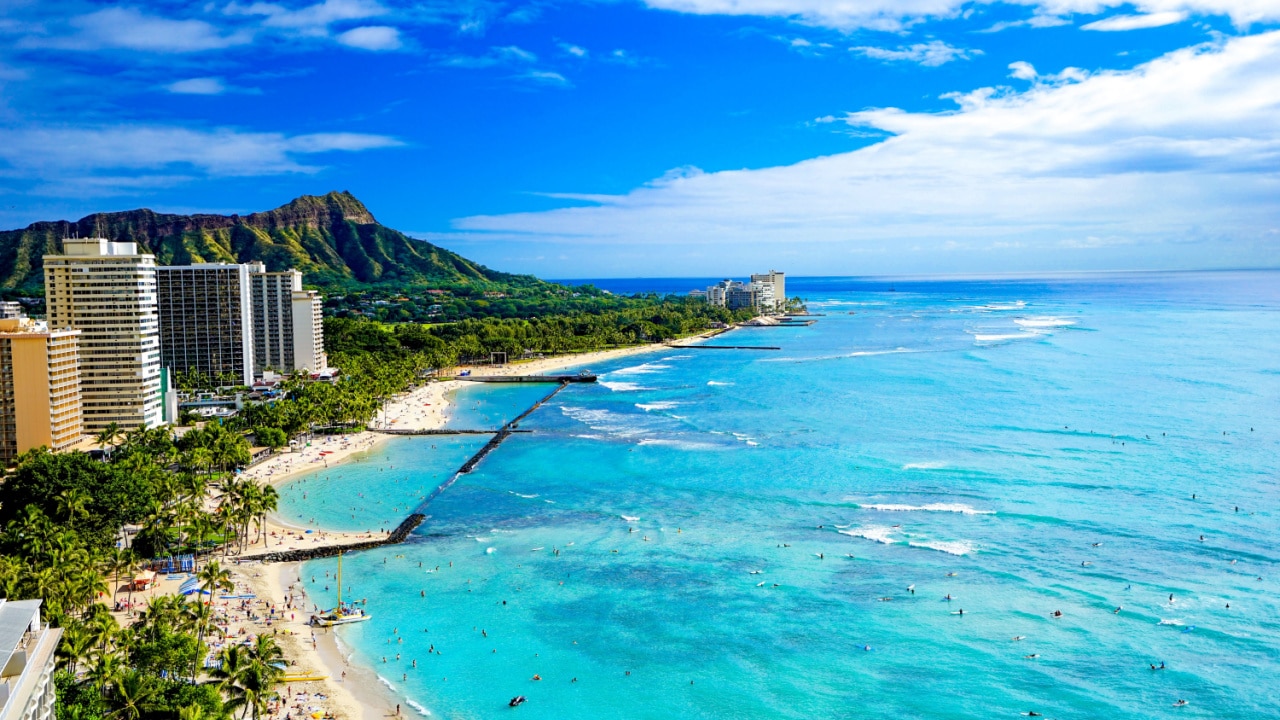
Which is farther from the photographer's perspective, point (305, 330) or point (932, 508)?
point (305, 330)

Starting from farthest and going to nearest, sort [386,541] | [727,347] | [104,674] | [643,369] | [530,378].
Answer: [727,347], [643,369], [530,378], [386,541], [104,674]

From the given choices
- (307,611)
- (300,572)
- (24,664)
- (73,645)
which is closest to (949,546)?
(307,611)

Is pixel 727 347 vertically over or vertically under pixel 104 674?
over

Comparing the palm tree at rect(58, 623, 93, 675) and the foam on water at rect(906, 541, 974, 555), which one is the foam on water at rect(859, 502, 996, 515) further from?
the palm tree at rect(58, 623, 93, 675)

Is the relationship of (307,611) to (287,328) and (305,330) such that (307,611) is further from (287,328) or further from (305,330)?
(287,328)

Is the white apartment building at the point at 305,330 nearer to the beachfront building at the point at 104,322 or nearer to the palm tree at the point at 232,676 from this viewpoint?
the beachfront building at the point at 104,322

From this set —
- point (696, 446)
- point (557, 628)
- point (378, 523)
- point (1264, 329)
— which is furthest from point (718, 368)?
point (1264, 329)

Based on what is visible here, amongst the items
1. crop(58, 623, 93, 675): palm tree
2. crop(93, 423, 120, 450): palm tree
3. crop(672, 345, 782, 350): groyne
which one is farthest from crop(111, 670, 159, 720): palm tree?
crop(672, 345, 782, 350): groyne

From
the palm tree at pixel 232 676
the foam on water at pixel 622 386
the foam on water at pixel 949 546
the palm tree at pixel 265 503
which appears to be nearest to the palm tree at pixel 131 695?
the palm tree at pixel 232 676
